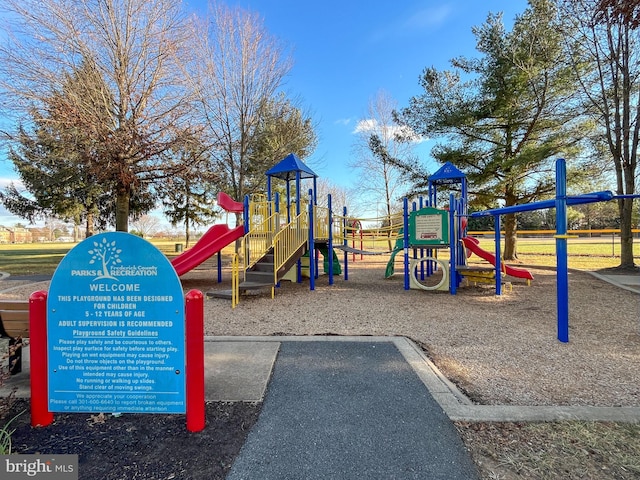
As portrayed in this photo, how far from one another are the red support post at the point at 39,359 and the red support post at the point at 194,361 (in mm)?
999

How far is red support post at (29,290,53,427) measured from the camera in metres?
2.25

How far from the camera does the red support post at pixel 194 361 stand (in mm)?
2219

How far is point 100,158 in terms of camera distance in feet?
38.3

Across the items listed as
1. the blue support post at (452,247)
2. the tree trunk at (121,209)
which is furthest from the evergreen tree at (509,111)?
the tree trunk at (121,209)

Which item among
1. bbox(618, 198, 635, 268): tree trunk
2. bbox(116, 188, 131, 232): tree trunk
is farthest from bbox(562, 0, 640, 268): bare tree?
bbox(116, 188, 131, 232): tree trunk

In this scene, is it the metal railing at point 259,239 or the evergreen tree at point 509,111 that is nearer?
the metal railing at point 259,239

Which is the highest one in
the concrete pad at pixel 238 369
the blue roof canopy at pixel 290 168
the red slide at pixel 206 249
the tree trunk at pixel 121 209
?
the blue roof canopy at pixel 290 168

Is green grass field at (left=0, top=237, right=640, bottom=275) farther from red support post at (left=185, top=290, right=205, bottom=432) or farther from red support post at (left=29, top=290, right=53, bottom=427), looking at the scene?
red support post at (left=185, top=290, right=205, bottom=432)

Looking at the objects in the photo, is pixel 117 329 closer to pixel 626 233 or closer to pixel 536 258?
pixel 626 233

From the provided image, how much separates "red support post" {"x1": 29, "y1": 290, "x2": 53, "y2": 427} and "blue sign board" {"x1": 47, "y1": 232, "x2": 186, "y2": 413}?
5cm

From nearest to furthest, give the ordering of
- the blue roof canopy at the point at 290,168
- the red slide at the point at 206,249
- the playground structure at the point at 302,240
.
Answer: the playground structure at the point at 302,240 < the red slide at the point at 206,249 < the blue roof canopy at the point at 290,168

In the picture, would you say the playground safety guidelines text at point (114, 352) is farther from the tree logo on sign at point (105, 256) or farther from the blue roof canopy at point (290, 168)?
the blue roof canopy at point (290, 168)

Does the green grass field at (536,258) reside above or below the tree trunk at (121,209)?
below

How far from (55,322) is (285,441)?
1774 millimetres
